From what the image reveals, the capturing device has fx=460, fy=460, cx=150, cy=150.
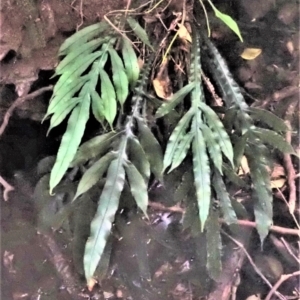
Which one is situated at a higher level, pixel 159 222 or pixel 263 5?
pixel 263 5

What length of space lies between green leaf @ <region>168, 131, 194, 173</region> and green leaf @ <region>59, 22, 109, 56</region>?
235 millimetres

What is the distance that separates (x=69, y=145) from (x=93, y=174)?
2.5 inches

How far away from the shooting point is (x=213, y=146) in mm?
744

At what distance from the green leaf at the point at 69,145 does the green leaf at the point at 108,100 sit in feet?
0.12

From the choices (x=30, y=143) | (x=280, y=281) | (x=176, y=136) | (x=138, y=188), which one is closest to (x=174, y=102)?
(x=176, y=136)

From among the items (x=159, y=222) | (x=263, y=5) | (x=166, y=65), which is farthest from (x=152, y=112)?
(x=263, y=5)

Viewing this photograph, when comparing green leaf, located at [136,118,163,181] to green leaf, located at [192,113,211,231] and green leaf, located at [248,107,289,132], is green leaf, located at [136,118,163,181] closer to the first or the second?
green leaf, located at [192,113,211,231]

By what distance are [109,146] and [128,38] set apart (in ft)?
0.63

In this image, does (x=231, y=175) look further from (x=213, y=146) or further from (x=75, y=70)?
(x=75, y=70)

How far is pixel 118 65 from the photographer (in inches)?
29.8

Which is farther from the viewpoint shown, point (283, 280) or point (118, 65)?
point (283, 280)

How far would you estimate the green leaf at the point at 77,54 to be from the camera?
2.47 ft

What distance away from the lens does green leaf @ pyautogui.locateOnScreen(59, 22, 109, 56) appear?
77 cm

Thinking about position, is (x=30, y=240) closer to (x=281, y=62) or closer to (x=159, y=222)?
(x=159, y=222)
